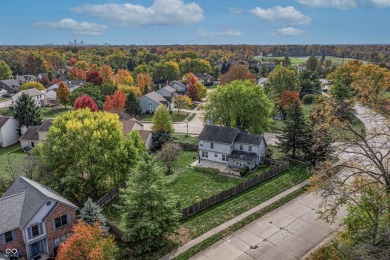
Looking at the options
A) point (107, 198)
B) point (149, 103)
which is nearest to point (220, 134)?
point (107, 198)

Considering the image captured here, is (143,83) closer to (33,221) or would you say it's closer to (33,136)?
(33,136)

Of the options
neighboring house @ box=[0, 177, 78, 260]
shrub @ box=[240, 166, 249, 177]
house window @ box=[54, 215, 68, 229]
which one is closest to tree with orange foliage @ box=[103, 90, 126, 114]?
shrub @ box=[240, 166, 249, 177]

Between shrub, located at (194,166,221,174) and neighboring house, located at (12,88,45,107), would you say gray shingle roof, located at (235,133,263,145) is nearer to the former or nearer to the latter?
shrub, located at (194,166,221,174)

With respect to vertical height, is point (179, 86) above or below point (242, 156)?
above

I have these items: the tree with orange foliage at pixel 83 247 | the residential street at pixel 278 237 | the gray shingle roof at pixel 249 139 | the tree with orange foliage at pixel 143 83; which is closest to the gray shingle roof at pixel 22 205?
the tree with orange foliage at pixel 83 247

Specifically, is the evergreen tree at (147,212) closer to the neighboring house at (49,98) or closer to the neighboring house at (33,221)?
the neighboring house at (33,221)

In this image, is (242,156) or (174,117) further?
(174,117)
